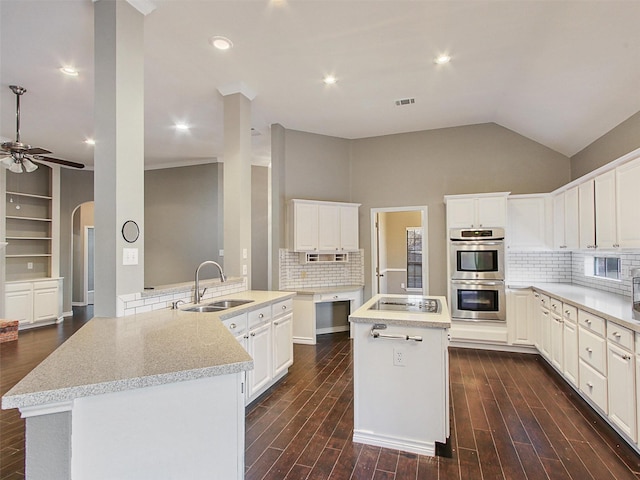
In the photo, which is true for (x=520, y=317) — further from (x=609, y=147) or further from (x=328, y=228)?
(x=328, y=228)

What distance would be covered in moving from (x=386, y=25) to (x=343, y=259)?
3.56 metres

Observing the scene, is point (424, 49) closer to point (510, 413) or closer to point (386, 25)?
point (386, 25)

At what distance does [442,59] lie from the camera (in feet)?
11.6

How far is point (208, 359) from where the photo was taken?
4.48ft

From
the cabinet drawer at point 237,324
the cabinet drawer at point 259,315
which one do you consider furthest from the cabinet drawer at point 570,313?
the cabinet drawer at point 237,324

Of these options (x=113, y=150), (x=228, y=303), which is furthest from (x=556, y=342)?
(x=113, y=150)

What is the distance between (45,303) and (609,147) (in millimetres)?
9106

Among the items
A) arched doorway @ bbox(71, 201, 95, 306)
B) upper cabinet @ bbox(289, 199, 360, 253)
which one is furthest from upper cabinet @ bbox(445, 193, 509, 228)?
arched doorway @ bbox(71, 201, 95, 306)

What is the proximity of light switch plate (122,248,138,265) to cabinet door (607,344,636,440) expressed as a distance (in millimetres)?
3496

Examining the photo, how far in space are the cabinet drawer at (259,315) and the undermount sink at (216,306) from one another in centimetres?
17

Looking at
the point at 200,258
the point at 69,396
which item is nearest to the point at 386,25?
the point at 69,396

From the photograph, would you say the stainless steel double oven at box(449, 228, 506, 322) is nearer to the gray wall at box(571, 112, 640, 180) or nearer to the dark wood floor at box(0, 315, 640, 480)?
the dark wood floor at box(0, 315, 640, 480)

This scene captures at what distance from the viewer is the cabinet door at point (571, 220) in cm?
394

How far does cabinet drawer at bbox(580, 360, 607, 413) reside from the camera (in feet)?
→ 8.84
